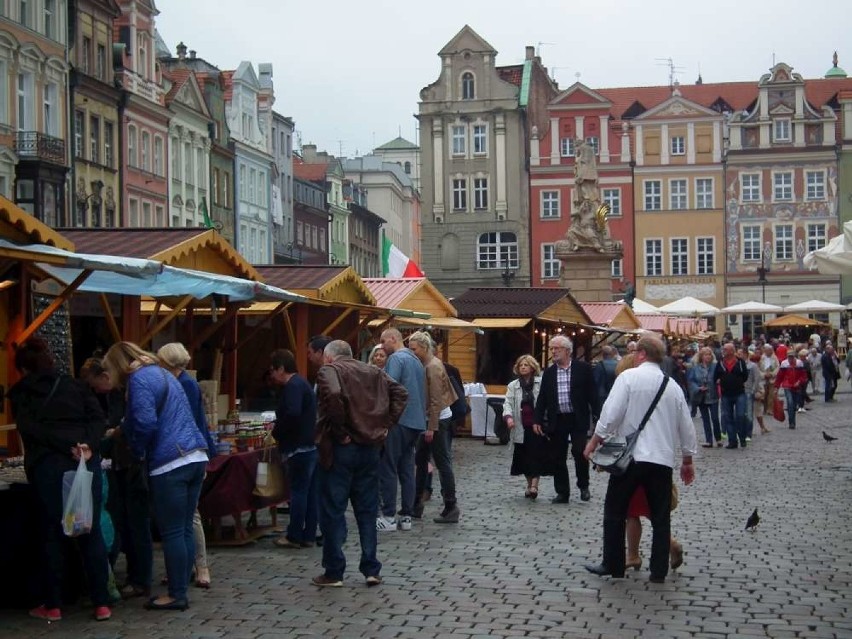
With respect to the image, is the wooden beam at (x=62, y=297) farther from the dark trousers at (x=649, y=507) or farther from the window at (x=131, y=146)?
the window at (x=131, y=146)

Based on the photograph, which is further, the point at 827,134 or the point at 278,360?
the point at 827,134

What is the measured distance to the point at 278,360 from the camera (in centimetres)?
1057

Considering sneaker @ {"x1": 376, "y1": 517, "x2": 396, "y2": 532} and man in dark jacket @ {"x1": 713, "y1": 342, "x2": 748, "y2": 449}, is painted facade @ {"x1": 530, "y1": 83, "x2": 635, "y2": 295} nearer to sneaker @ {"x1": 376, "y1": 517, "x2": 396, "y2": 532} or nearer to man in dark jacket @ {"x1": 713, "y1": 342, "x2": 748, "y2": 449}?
man in dark jacket @ {"x1": 713, "y1": 342, "x2": 748, "y2": 449}

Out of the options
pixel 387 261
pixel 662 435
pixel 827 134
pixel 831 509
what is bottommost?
pixel 831 509

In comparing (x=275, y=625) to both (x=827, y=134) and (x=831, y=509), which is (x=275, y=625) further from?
(x=827, y=134)

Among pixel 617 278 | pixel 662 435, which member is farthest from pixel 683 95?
pixel 662 435

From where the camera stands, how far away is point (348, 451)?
915 centimetres

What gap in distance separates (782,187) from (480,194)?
14.8 meters

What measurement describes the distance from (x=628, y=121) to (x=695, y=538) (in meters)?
61.3

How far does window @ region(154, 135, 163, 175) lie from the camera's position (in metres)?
52.0

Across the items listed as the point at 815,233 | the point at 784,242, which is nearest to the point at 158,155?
the point at 784,242

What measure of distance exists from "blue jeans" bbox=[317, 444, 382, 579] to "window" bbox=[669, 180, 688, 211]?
63.6 metres

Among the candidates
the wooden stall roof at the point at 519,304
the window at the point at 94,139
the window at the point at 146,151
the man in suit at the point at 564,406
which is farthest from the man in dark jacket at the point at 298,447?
the window at the point at 146,151

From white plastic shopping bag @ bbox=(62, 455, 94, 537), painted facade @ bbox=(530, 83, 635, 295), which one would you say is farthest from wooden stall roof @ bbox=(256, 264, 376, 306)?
painted facade @ bbox=(530, 83, 635, 295)
